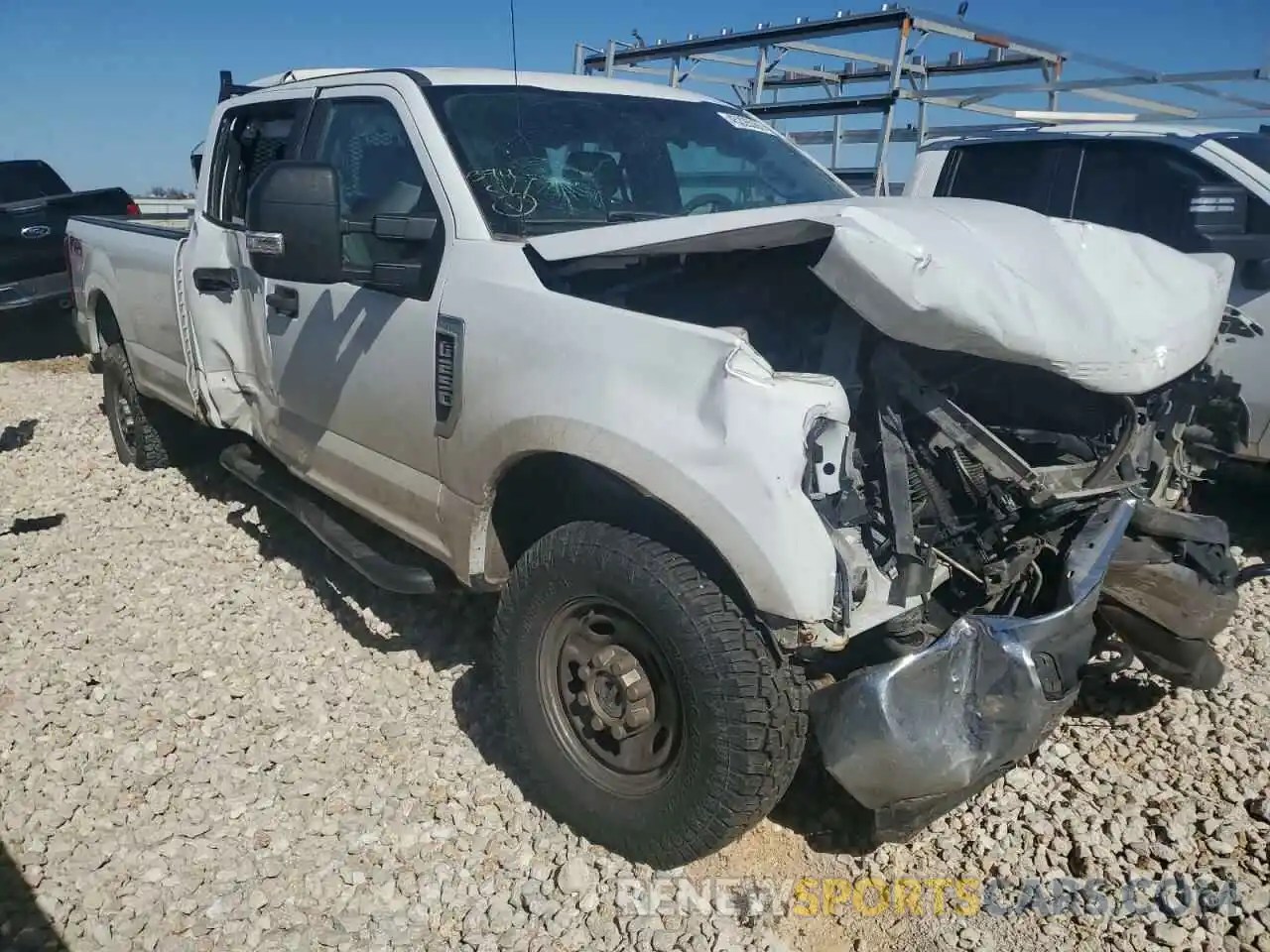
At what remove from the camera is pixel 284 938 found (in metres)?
2.46

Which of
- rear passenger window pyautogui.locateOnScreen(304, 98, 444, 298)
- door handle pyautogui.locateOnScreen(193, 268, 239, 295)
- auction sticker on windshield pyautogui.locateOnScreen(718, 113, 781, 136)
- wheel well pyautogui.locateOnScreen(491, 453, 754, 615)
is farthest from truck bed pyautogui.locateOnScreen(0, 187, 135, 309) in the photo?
wheel well pyautogui.locateOnScreen(491, 453, 754, 615)

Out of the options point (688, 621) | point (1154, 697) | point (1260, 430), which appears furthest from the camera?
point (1260, 430)

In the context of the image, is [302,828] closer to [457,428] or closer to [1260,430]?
[457,428]

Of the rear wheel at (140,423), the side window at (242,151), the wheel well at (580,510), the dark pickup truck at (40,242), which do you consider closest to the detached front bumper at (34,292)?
the dark pickup truck at (40,242)

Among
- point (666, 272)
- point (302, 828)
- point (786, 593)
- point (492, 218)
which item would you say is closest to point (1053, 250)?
point (666, 272)

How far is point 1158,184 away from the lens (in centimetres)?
522

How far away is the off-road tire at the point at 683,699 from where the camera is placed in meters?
2.28

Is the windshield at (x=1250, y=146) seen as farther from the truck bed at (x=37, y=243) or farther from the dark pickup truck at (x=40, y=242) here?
the truck bed at (x=37, y=243)

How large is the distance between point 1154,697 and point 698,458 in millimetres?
2135

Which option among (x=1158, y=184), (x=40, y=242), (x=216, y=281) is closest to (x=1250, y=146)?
(x=1158, y=184)

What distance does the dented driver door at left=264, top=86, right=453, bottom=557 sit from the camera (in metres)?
3.08

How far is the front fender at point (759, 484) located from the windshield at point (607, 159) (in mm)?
1094

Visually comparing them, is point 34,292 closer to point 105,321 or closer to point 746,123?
point 105,321

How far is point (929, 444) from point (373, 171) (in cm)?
212
